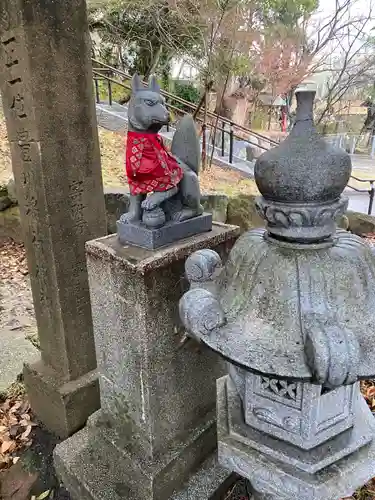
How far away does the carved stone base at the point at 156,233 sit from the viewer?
209 cm

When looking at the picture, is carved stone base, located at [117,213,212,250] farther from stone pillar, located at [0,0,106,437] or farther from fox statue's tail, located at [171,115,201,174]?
stone pillar, located at [0,0,106,437]

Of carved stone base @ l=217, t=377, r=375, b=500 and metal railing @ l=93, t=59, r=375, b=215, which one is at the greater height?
metal railing @ l=93, t=59, r=375, b=215

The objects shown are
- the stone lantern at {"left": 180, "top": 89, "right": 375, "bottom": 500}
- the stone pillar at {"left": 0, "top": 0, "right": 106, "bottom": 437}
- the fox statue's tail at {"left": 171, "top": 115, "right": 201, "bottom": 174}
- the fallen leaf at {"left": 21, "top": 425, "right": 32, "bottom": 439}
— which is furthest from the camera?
the fallen leaf at {"left": 21, "top": 425, "right": 32, "bottom": 439}

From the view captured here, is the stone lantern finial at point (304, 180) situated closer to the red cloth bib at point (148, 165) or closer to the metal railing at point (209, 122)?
the red cloth bib at point (148, 165)

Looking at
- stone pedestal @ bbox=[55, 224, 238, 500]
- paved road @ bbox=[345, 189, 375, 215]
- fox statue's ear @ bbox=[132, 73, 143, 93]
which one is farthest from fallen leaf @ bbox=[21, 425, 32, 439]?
paved road @ bbox=[345, 189, 375, 215]

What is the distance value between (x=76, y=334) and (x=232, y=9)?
28.9 ft

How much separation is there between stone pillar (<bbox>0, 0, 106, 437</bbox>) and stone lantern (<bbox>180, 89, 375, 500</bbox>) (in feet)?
5.03

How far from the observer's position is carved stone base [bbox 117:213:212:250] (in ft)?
6.84

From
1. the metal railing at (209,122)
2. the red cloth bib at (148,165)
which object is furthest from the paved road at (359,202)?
the red cloth bib at (148,165)

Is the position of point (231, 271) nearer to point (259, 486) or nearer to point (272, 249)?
point (272, 249)

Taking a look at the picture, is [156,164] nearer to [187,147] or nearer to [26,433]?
[187,147]

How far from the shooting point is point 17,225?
6.85 metres

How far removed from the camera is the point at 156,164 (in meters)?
1.99

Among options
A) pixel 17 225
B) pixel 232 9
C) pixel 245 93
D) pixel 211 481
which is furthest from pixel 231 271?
pixel 245 93
